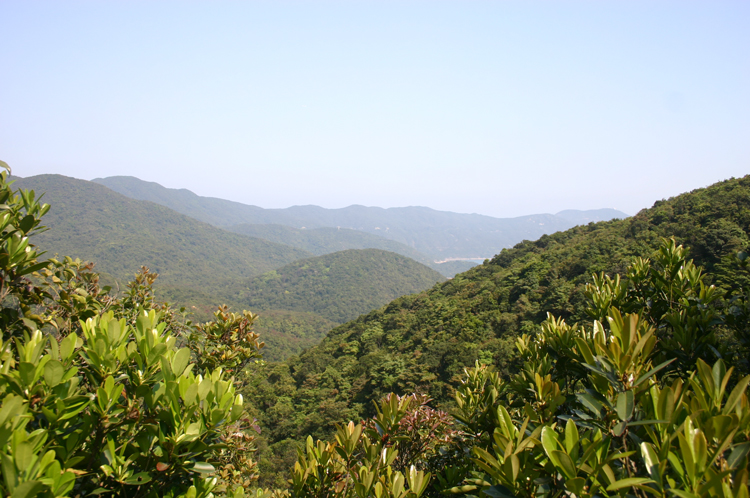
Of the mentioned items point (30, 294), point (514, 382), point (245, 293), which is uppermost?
point (30, 294)

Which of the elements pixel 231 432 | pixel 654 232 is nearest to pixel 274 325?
pixel 654 232

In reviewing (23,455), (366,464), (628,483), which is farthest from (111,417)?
(628,483)

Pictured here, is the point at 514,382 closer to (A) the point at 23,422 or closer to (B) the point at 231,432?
(A) the point at 23,422

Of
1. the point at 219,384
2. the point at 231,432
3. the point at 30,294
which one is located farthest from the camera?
the point at 231,432

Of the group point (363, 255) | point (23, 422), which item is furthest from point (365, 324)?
point (363, 255)

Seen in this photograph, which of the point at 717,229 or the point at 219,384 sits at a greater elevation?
the point at 717,229

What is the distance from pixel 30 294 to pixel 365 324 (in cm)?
4462

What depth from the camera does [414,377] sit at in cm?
2408

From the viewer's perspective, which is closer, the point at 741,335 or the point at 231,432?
the point at 741,335

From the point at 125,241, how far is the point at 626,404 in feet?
636

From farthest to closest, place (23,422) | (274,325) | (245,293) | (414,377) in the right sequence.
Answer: (245,293) < (274,325) < (414,377) < (23,422)

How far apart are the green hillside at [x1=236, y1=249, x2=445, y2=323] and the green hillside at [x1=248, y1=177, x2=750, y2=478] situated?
88.1 metres

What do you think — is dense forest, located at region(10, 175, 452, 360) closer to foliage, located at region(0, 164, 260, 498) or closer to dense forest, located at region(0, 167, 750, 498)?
dense forest, located at region(0, 167, 750, 498)

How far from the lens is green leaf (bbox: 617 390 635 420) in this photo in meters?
1.48
